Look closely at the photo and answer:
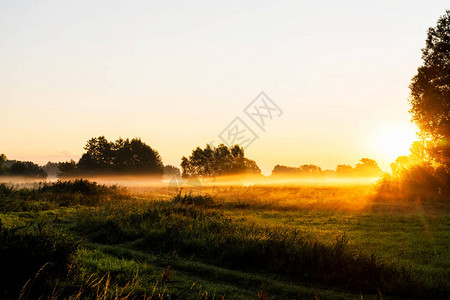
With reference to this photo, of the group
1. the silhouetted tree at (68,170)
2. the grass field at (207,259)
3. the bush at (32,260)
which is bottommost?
the grass field at (207,259)

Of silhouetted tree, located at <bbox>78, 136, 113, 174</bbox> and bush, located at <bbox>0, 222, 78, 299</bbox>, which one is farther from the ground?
silhouetted tree, located at <bbox>78, 136, 113, 174</bbox>

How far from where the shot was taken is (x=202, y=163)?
104m

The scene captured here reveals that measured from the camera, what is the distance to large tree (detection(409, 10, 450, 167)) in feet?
107

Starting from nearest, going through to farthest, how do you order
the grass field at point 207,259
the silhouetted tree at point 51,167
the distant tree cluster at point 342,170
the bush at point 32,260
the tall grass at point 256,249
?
the bush at point 32,260 < the grass field at point 207,259 < the tall grass at point 256,249 < the distant tree cluster at point 342,170 < the silhouetted tree at point 51,167

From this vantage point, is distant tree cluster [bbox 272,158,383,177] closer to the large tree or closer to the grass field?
the large tree

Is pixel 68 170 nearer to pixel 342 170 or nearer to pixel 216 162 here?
pixel 216 162

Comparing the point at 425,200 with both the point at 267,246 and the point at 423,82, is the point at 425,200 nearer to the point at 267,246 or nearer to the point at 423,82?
the point at 423,82

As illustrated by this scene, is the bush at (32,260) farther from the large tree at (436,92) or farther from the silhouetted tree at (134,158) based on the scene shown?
the silhouetted tree at (134,158)

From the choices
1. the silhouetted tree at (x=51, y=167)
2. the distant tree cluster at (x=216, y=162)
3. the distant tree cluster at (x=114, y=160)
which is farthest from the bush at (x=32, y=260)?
the silhouetted tree at (x=51, y=167)

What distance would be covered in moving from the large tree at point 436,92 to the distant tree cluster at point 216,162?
63585mm

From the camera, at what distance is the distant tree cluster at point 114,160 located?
97.8 metres

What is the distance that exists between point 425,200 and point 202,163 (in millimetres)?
77265

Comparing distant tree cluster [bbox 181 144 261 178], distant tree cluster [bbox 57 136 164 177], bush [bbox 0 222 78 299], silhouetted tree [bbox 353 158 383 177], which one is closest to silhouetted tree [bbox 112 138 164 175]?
distant tree cluster [bbox 57 136 164 177]

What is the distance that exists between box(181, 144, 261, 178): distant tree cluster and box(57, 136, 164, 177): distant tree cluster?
10218 mm
